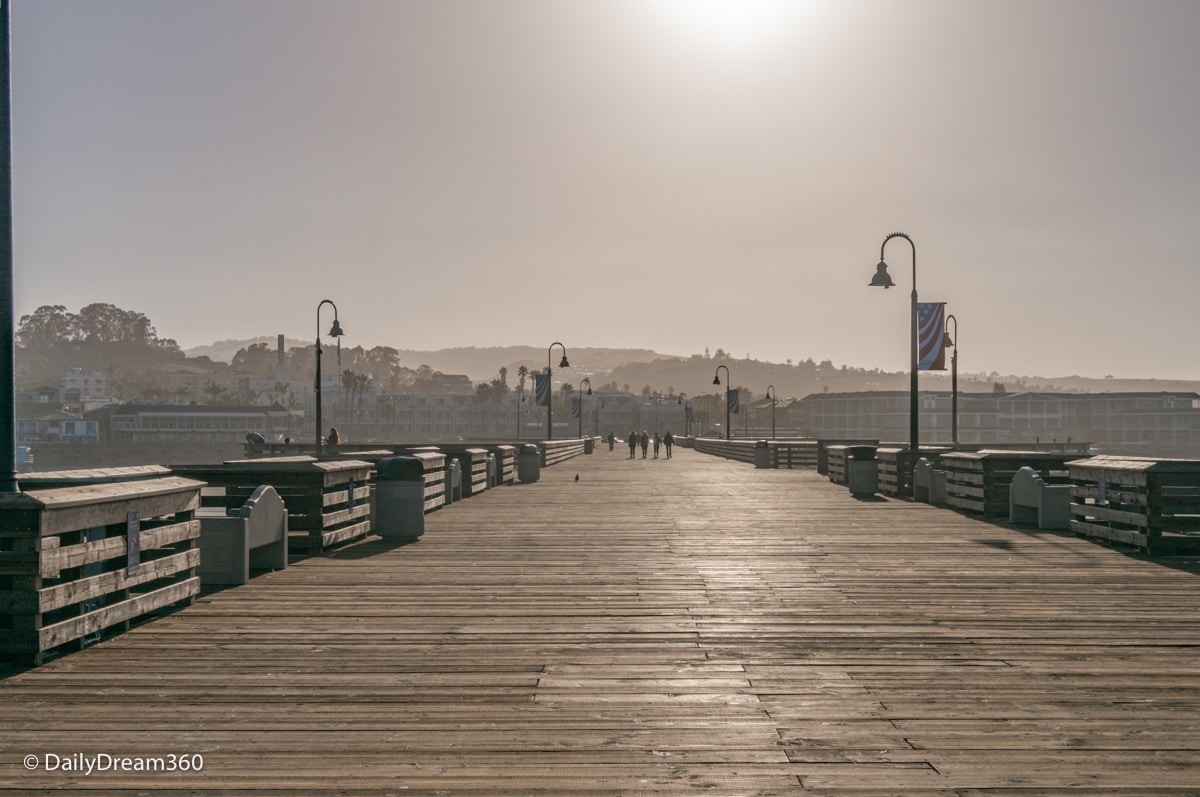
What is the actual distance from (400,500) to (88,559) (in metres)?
8.16

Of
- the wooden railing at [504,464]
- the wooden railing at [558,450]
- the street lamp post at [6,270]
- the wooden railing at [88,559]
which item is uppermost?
the street lamp post at [6,270]

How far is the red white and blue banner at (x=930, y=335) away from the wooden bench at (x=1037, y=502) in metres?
8.48

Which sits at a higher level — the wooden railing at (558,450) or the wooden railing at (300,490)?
the wooden railing at (300,490)

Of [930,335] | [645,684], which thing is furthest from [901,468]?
[645,684]

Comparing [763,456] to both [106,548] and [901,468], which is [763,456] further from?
[106,548]

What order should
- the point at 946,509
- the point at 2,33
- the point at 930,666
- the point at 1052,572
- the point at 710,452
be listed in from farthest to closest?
the point at 710,452, the point at 946,509, the point at 1052,572, the point at 2,33, the point at 930,666

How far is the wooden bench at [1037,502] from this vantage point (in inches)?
689

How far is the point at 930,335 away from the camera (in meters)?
27.6

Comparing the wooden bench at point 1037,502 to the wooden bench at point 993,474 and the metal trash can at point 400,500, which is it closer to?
the wooden bench at point 993,474

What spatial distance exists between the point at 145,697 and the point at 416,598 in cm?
408

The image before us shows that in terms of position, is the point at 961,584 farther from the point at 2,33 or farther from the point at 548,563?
the point at 2,33

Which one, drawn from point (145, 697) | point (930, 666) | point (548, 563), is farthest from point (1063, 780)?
point (548, 563)

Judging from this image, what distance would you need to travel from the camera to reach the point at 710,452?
7681cm

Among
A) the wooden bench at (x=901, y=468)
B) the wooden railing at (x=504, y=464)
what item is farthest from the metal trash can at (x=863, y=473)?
the wooden railing at (x=504, y=464)
